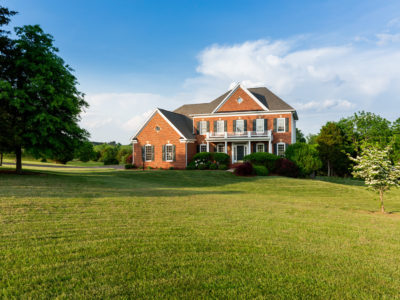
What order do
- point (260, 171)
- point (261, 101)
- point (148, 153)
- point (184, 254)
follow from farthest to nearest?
point (148, 153)
point (261, 101)
point (260, 171)
point (184, 254)

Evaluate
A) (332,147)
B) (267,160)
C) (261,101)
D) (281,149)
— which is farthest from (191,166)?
(332,147)

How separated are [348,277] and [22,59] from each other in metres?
20.7

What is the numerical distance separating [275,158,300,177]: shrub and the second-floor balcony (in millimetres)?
4032

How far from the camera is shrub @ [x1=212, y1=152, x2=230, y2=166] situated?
1093 inches

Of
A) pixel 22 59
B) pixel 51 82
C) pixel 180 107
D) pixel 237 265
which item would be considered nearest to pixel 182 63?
pixel 51 82

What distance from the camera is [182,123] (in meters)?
32.1

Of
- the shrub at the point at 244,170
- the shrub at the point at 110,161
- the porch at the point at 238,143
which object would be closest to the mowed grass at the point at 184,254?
Answer: the shrub at the point at 244,170

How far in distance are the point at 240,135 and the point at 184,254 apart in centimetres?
2514

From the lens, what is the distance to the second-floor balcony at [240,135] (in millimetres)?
27750

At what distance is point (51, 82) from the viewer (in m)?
17.3

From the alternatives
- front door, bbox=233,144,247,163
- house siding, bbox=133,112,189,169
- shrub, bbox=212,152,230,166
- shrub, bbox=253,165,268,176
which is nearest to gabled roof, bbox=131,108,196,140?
house siding, bbox=133,112,189,169

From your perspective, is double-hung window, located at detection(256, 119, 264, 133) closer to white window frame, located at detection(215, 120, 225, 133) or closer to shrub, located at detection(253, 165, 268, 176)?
white window frame, located at detection(215, 120, 225, 133)

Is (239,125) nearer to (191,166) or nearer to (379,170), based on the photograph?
(191,166)

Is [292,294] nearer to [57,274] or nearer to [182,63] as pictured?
[57,274]
